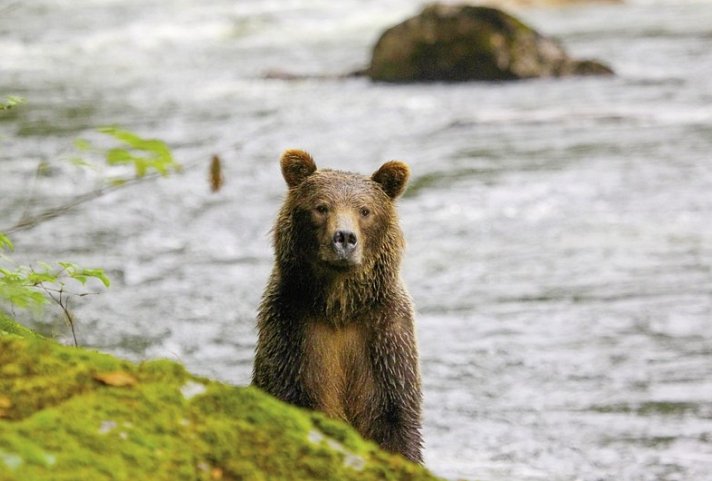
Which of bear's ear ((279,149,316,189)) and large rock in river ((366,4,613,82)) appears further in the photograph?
large rock in river ((366,4,613,82))

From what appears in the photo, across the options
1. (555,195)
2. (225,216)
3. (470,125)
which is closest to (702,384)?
(555,195)

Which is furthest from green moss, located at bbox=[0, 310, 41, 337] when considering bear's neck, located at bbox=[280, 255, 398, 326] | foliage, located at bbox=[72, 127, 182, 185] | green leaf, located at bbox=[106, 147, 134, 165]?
green leaf, located at bbox=[106, 147, 134, 165]

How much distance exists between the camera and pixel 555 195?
13203 mm

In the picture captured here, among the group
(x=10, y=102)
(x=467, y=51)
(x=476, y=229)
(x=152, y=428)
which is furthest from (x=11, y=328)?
(x=467, y=51)

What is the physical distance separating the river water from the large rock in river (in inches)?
16.5

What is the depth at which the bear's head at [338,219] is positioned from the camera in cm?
516

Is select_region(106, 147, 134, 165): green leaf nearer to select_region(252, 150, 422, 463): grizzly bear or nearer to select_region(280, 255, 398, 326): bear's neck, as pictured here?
select_region(252, 150, 422, 463): grizzly bear

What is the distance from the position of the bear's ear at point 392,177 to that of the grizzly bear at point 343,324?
0.10m

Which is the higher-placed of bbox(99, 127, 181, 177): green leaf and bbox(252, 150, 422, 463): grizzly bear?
bbox(99, 127, 181, 177): green leaf

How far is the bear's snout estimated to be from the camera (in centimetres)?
507

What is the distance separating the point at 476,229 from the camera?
1228 cm

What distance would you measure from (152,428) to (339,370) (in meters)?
2.41

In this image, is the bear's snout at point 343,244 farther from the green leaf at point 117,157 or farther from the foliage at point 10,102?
the foliage at point 10,102

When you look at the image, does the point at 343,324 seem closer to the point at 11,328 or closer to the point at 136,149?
the point at 11,328
